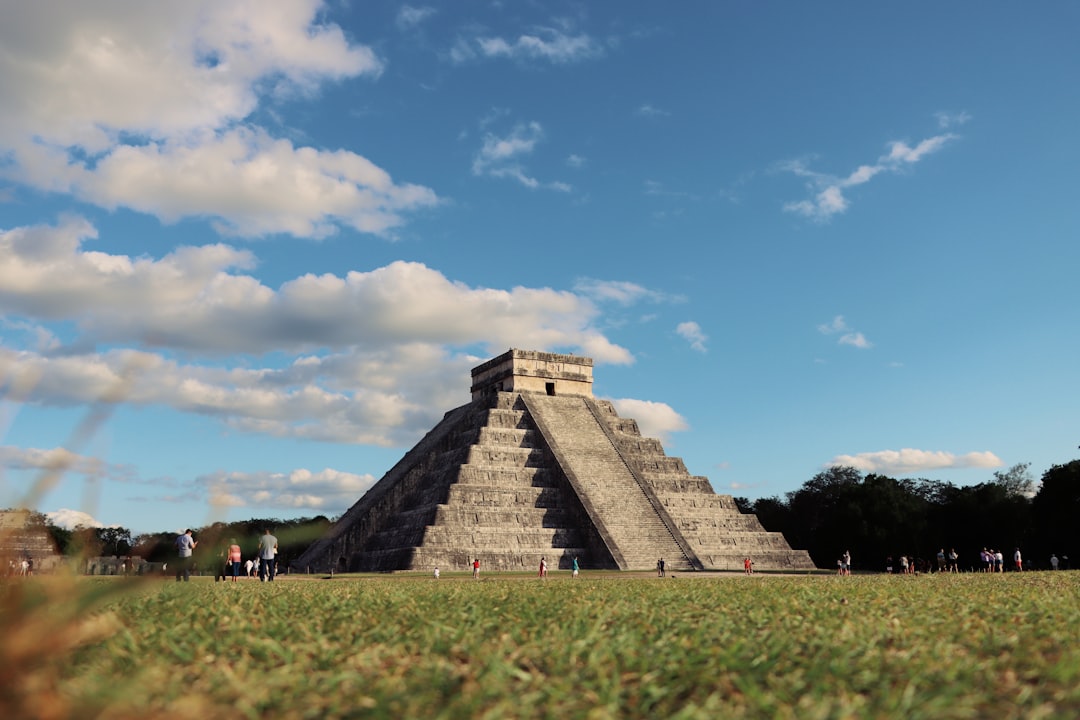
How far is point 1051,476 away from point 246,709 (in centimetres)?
5203

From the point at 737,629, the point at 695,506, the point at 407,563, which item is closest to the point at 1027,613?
the point at 737,629

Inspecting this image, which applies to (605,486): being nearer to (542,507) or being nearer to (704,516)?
(542,507)

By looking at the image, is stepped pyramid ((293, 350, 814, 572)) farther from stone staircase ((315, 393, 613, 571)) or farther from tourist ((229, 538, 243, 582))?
tourist ((229, 538, 243, 582))

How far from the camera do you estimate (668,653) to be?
→ 457 centimetres

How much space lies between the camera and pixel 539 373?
44.4 meters

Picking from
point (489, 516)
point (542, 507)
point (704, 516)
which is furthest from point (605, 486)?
point (489, 516)

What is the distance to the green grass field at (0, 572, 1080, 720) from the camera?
→ 320 cm

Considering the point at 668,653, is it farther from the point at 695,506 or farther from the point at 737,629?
the point at 695,506

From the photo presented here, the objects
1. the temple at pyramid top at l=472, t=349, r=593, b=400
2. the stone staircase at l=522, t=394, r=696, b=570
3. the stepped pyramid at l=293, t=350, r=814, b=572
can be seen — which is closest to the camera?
the stepped pyramid at l=293, t=350, r=814, b=572

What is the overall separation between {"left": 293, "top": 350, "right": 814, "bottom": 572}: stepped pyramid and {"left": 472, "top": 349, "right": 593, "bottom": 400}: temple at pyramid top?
6cm

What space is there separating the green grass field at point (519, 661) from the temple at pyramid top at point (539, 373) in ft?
121

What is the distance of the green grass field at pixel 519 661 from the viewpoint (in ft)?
10.5

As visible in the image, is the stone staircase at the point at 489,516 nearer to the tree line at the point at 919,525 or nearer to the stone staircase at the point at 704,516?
the stone staircase at the point at 704,516

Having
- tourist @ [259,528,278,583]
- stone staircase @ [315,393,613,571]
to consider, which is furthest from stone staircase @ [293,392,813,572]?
tourist @ [259,528,278,583]
